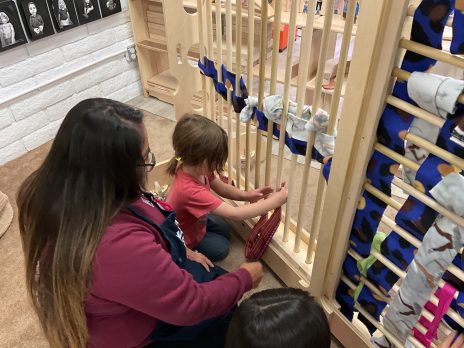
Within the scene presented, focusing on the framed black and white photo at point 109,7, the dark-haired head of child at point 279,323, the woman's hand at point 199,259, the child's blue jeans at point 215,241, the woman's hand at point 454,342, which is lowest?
the child's blue jeans at point 215,241

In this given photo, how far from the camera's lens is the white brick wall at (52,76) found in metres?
2.10

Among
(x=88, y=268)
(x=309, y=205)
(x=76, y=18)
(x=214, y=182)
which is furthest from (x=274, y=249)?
(x=76, y=18)

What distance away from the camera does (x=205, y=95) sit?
170 cm

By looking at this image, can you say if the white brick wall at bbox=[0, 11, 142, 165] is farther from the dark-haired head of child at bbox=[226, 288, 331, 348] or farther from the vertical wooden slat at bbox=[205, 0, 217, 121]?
the dark-haired head of child at bbox=[226, 288, 331, 348]

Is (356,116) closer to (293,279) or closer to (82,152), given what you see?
(82,152)

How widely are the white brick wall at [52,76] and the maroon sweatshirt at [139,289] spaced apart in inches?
58.0

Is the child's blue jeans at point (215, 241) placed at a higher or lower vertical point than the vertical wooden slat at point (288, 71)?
lower

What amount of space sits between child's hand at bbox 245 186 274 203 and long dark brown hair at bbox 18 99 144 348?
2.28 ft

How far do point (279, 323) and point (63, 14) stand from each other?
6.63ft

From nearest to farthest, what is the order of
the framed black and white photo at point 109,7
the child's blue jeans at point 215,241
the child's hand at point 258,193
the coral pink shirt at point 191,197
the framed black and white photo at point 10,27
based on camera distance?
the coral pink shirt at point 191,197, the child's hand at point 258,193, the child's blue jeans at point 215,241, the framed black and white photo at point 10,27, the framed black and white photo at point 109,7

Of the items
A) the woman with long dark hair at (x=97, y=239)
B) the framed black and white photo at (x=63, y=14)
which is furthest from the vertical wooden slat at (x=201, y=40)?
the framed black and white photo at (x=63, y=14)

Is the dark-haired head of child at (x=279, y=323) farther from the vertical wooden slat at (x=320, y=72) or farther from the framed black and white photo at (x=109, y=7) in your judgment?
the framed black and white photo at (x=109, y=7)


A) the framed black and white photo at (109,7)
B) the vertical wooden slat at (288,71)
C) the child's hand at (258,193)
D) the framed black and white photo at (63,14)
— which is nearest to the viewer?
the vertical wooden slat at (288,71)

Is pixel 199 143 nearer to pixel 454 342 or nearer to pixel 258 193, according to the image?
pixel 258 193
